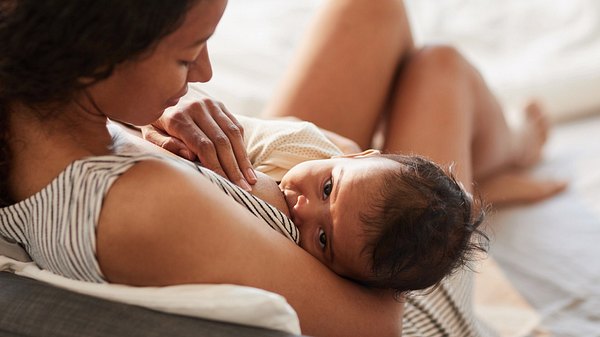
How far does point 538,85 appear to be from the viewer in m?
2.47

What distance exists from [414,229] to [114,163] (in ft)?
1.50

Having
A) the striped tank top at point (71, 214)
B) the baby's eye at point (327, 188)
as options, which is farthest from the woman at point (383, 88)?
the striped tank top at point (71, 214)

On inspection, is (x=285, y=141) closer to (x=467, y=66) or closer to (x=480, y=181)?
(x=467, y=66)

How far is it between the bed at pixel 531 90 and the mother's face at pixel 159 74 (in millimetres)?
982

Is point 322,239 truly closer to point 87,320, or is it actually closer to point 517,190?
point 87,320

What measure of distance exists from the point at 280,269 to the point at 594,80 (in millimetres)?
1661

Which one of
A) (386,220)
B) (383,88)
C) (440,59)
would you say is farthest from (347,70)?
(386,220)

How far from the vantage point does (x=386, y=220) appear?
1241 millimetres

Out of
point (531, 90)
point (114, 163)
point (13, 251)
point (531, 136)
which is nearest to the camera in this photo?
point (114, 163)

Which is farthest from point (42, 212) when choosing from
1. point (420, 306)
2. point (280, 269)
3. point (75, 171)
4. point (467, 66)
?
point (467, 66)

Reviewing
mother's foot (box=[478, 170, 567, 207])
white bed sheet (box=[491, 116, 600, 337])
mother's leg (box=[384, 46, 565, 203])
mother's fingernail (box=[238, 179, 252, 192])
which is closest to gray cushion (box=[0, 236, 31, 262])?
mother's fingernail (box=[238, 179, 252, 192])

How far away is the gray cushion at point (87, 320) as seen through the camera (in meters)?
1.02

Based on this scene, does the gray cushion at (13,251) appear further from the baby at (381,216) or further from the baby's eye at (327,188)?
the baby's eye at (327,188)

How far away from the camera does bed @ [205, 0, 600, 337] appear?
5.96 feet
